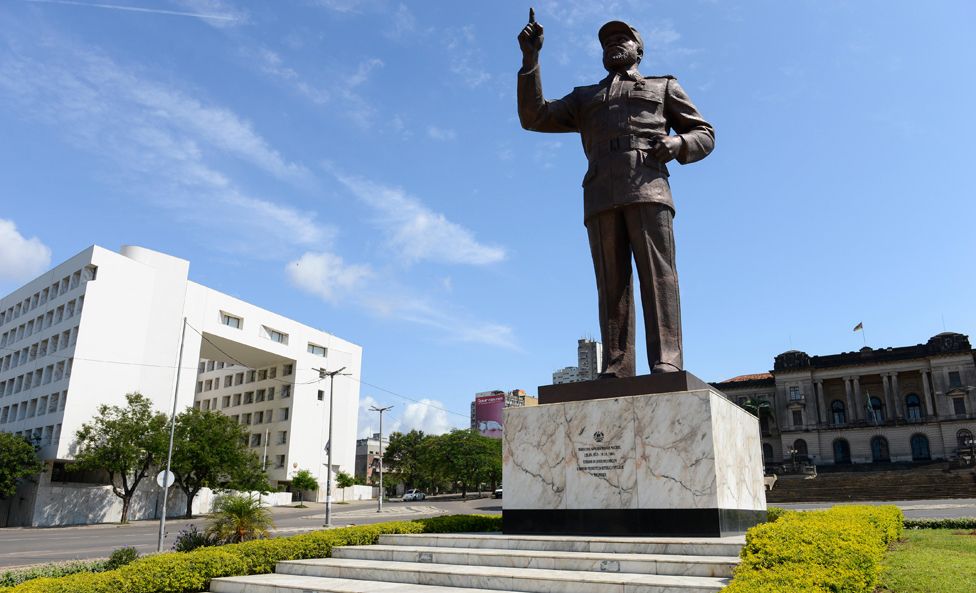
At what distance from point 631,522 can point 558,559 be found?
4.23 feet

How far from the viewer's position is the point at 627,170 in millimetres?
8594

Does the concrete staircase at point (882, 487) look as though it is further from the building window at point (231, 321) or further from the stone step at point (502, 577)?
the building window at point (231, 321)

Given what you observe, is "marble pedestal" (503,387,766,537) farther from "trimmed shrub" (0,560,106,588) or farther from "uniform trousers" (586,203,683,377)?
"trimmed shrub" (0,560,106,588)

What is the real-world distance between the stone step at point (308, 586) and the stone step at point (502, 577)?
0.39ft

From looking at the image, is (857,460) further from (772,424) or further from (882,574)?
(882,574)

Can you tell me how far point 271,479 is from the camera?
5253 centimetres

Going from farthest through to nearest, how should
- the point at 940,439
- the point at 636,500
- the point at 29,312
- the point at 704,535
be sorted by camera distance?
the point at 940,439 < the point at 29,312 < the point at 636,500 < the point at 704,535

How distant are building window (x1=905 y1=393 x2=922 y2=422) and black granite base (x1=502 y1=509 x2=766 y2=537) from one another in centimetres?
6426

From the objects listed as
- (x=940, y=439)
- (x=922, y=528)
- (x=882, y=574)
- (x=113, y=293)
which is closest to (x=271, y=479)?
(x=113, y=293)

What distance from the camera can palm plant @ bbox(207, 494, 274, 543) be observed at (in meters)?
11.9

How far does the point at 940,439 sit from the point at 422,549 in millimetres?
65932

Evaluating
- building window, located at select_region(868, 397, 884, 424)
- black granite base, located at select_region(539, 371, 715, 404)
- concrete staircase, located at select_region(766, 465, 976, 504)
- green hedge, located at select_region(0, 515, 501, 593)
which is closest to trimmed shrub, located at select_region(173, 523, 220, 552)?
green hedge, located at select_region(0, 515, 501, 593)

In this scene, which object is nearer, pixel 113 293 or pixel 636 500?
pixel 636 500

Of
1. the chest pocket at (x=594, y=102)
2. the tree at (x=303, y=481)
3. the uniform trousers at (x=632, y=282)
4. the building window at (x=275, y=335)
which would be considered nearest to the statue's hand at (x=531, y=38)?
the chest pocket at (x=594, y=102)
